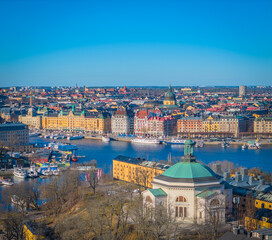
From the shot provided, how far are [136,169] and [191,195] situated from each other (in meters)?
6.37

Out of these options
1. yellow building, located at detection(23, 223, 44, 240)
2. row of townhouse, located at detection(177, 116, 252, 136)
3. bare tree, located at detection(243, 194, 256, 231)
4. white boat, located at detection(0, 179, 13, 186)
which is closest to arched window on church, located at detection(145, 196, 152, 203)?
bare tree, located at detection(243, 194, 256, 231)

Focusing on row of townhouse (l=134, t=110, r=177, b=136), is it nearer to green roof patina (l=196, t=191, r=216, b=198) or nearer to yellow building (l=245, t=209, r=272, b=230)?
green roof patina (l=196, t=191, r=216, b=198)

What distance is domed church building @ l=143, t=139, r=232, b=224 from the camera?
43.1ft

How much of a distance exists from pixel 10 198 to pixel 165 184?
652 cm

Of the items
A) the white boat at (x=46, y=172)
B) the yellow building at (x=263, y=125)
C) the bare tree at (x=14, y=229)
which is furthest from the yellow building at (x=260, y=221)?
the yellow building at (x=263, y=125)

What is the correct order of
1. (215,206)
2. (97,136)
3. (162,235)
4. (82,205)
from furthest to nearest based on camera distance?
(97,136)
(82,205)
(215,206)
(162,235)

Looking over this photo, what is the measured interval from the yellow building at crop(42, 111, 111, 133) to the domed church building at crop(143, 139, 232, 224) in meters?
36.9

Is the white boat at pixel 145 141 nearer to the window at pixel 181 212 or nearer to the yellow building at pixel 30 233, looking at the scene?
the yellow building at pixel 30 233

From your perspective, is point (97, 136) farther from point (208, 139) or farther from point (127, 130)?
point (208, 139)

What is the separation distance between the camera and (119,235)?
12.4 metres

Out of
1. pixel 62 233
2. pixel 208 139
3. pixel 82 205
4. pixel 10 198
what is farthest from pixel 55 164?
pixel 208 139

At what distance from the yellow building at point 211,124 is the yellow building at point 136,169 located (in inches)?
1026

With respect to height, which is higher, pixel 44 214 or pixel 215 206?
pixel 215 206

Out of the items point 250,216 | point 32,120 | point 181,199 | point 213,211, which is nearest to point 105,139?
point 32,120
